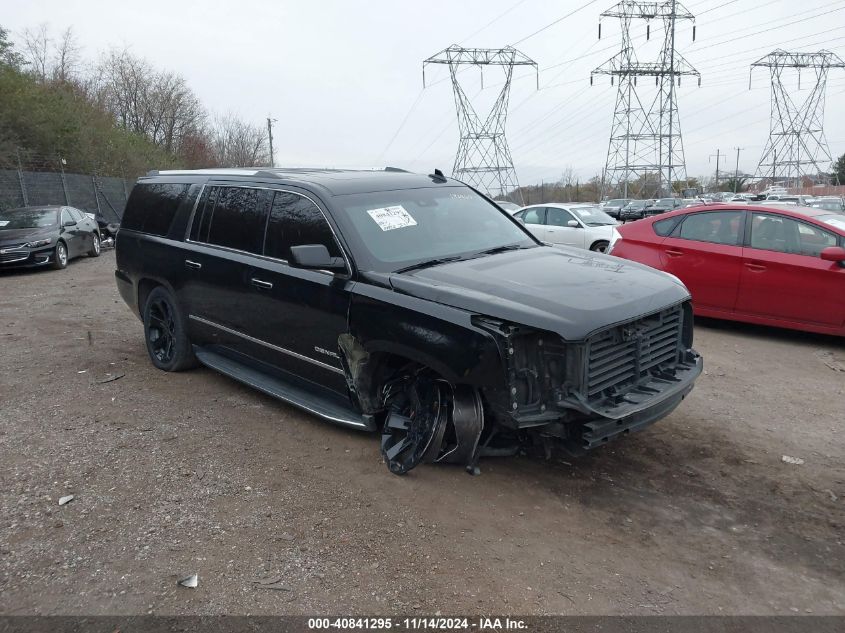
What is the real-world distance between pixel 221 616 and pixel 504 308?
1.97 m

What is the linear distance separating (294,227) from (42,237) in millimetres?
12368

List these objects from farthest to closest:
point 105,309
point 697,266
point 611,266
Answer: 1. point 105,309
2. point 697,266
3. point 611,266

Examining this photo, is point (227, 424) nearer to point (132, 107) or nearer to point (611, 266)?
point (611, 266)

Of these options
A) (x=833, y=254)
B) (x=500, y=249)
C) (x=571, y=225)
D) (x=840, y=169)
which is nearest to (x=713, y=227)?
(x=833, y=254)

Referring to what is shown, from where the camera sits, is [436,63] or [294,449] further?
[436,63]

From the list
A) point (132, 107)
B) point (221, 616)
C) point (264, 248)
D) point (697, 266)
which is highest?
point (132, 107)

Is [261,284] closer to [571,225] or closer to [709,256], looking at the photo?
[709,256]

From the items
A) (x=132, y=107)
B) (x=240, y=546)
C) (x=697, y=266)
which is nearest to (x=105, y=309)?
(x=240, y=546)

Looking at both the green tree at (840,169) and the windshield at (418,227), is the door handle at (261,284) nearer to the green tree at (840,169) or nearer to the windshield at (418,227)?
the windshield at (418,227)

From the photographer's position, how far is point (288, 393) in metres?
4.91

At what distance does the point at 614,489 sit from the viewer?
406 cm

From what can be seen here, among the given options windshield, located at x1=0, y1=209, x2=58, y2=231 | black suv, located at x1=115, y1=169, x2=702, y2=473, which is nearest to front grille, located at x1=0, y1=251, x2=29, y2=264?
windshield, located at x1=0, y1=209, x2=58, y2=231

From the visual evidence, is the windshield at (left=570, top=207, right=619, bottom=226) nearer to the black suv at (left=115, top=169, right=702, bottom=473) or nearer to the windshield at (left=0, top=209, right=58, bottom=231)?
the black suv at (left=115, top=169, right=702, bottom=473)

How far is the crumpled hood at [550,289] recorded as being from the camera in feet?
11.7
